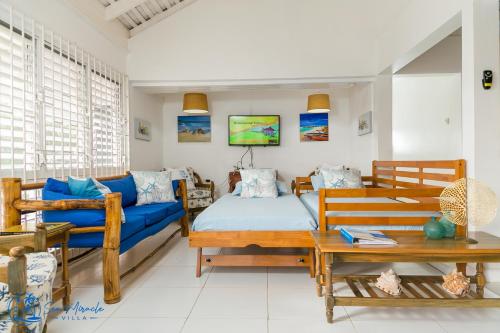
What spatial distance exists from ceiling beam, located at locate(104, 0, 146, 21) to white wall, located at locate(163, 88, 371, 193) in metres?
2.10

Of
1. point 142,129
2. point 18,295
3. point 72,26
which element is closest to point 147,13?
point 72,26

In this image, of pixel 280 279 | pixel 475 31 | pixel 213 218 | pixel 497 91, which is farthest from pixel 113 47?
pixel 497 91

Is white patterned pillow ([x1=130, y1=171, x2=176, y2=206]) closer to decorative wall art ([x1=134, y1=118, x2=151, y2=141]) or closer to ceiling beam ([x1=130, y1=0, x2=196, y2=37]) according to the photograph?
decorative wall art ([x1=134, y1=118, x2=151, y2=141])

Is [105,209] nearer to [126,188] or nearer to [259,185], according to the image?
[126,188]

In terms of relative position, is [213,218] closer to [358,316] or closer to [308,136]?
[358,316]

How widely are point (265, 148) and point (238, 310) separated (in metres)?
3.87

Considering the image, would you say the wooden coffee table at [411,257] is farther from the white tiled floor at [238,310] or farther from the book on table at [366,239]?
the white tiled floor at [238,310]

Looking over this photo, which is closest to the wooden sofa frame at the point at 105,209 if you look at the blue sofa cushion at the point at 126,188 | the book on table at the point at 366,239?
the blue sofa cushion at the point at 126,188

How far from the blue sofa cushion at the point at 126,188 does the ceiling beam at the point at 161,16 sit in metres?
2.34

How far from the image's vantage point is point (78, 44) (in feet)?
10.3

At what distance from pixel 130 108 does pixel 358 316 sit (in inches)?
158

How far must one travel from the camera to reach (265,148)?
5547 mm

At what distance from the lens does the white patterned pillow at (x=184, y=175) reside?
186 inches

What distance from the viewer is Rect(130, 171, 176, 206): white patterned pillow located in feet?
11.1
